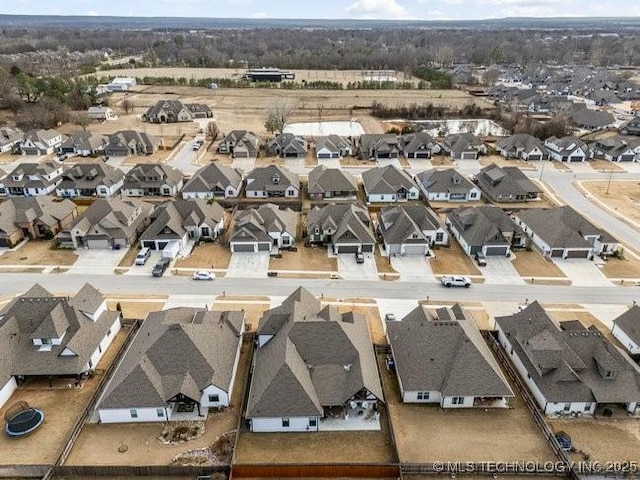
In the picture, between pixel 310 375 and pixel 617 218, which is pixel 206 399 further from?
pixel 617 218

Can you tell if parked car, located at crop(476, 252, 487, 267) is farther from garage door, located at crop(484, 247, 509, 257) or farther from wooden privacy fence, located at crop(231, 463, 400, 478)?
wooden privacy fence, located at crop(231, 463, 400, 478)

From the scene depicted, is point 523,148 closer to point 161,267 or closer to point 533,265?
point 533,265

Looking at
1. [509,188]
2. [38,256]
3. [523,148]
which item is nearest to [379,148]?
[509,188]

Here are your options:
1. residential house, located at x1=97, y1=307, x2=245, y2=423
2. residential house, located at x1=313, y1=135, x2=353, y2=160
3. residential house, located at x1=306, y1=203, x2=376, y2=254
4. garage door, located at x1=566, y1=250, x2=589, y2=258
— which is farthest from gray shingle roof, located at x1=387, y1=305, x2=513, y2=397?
residential house, located at x1=313, y1=135, x2=353, y2=160

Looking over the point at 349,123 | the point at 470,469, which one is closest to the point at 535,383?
the point at 470,469

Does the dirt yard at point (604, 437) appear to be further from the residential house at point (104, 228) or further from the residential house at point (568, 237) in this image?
the residential house at point (104, 228)

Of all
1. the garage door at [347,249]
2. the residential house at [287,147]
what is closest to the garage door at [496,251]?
the garage door at [347,249]
